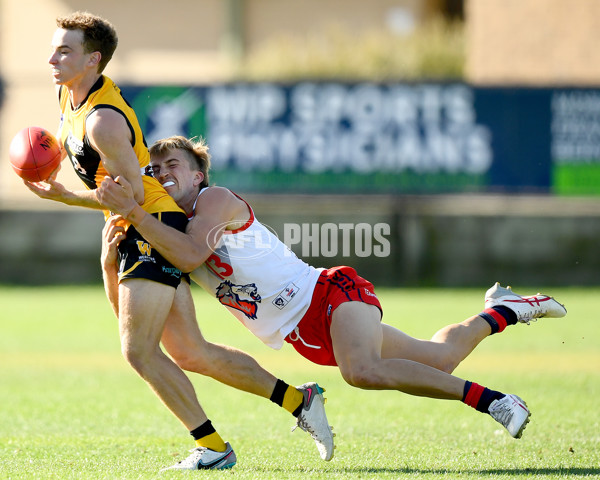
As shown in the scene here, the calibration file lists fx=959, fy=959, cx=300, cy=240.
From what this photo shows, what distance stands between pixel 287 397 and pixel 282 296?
2.02 feet

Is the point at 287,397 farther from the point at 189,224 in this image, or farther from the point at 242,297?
the point at 189,224

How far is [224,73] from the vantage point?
29.7m

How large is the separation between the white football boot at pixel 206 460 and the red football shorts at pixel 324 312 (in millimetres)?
822

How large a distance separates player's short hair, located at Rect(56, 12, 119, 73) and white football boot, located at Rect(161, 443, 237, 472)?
2305 millimetres

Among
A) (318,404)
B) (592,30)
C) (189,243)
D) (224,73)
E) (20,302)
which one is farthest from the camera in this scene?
(224,73)

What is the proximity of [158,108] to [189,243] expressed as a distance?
1130cm

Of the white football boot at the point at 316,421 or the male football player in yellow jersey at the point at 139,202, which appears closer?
the male football player in yellow jersey at the point at 139,202

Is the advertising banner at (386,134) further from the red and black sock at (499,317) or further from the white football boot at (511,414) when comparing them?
the white football boot at (511,414)

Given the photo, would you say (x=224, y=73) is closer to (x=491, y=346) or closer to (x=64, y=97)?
(x=491, y=346)

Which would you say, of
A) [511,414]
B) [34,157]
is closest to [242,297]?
[34,157]

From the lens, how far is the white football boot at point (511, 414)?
5.44m

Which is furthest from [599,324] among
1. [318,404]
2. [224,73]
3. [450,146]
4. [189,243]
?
[224,73]

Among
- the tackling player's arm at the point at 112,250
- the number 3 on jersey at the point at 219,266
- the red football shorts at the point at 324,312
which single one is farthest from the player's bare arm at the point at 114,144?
the red football shorts at the point at 324,312

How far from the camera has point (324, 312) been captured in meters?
5.86
